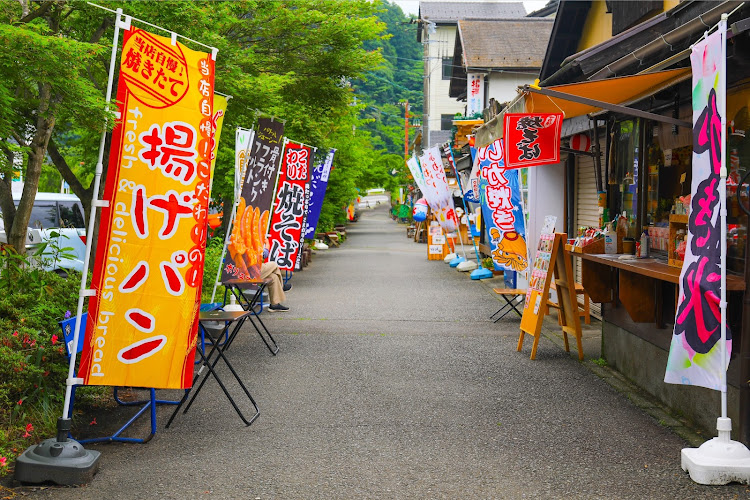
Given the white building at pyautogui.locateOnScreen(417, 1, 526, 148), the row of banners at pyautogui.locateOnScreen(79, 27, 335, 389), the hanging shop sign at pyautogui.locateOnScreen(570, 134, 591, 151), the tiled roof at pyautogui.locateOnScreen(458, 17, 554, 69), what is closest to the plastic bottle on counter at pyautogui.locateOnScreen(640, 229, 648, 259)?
the hanging shop sign at pyautogui.locateOnScreen(570, 134, 591, 151)

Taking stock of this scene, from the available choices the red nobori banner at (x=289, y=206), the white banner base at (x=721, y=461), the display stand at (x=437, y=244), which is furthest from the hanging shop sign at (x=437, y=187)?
the white banner base at (x=721, y=461)

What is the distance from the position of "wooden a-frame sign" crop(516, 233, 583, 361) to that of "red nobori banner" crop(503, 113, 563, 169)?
1.00 metres

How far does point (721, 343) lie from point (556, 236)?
412 centimetres

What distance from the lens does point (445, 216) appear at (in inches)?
845

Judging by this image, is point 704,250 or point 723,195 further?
point 704,250

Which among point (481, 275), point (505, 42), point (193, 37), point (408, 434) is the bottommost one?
point (408, 434)

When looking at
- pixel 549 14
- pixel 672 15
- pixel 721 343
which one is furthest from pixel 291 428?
pixel 549 14

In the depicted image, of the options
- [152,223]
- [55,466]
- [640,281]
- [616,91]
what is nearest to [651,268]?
[640,281]

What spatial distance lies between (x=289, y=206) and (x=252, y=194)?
3.13 meters

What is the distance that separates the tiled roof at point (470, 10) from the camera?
54.1 m

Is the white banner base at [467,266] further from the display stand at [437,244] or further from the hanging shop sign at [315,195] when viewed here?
the hanging shop sign at [315,195]

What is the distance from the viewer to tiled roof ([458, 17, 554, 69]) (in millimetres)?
29406

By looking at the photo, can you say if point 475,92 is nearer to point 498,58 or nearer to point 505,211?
point 498,58

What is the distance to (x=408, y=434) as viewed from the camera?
5.92 meters
